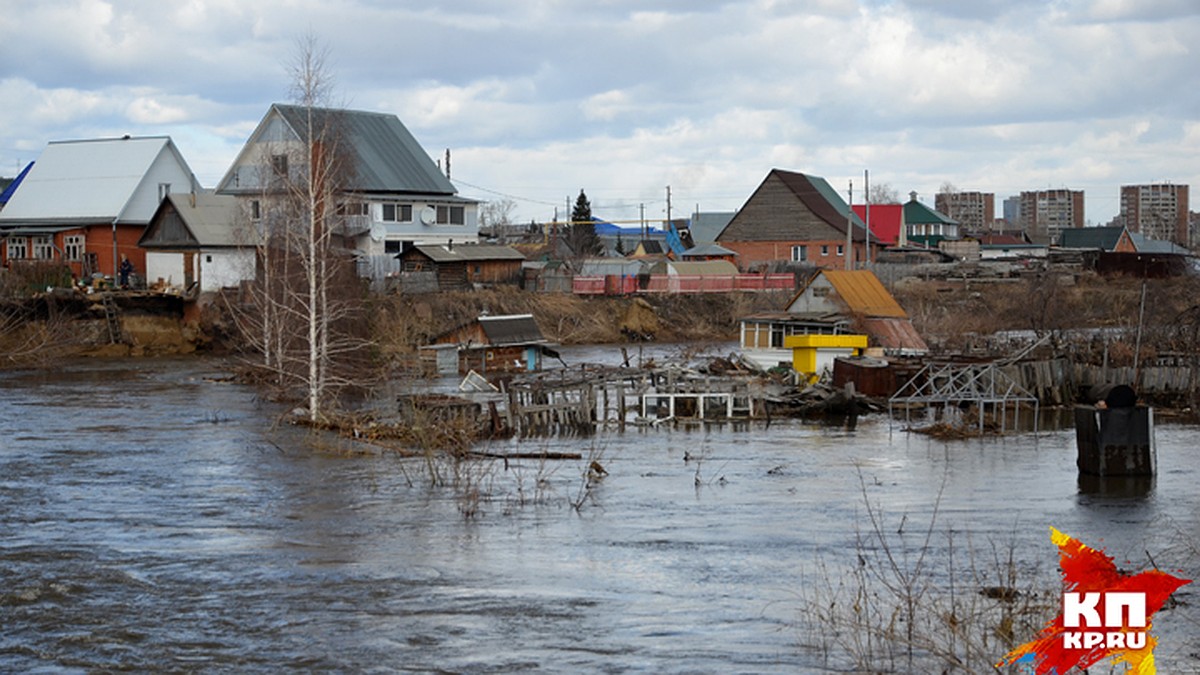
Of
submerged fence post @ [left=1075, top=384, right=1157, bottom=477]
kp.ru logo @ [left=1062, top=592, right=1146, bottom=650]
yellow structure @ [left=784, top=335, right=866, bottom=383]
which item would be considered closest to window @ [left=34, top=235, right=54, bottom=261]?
yellow structure @ [left=784, top=335, right=866, bottom=383]

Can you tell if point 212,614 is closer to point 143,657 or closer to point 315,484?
point 143,657

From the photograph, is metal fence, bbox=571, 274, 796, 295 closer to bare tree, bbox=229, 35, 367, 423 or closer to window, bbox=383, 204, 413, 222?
window, bbox=383, 204, 413, 222

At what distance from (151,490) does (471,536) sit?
7.80 metres

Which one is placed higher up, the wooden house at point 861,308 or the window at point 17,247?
the window at point 17,247

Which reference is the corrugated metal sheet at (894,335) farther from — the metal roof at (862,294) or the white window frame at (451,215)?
the white window frame at (451,215)

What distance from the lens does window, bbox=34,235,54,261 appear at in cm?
6656

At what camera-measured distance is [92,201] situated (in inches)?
2672

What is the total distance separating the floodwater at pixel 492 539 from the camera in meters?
14.6

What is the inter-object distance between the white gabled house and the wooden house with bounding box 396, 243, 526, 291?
1.25 meters

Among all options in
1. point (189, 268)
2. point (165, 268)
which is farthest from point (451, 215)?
point (165, 268)

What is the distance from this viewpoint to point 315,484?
2523 cm

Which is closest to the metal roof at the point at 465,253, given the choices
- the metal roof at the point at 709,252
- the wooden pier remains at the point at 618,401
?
the metal roof at the point at 709,252

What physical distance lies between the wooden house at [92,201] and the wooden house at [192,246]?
3.60m

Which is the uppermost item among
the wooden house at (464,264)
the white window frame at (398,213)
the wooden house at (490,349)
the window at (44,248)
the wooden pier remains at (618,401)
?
the white window frame at (398,213)
